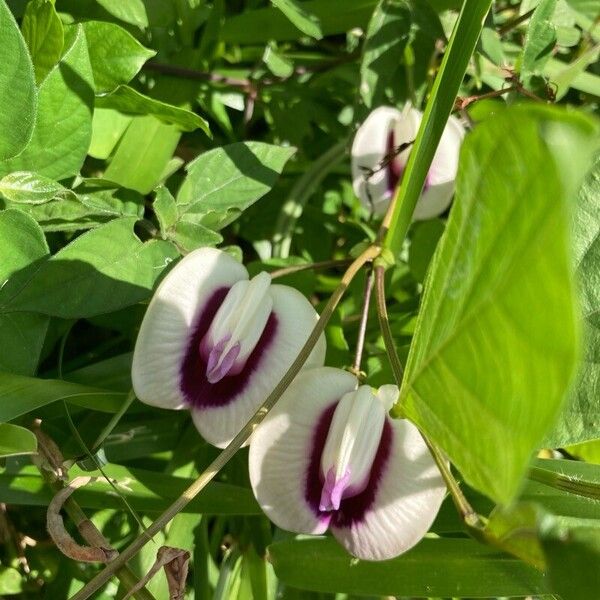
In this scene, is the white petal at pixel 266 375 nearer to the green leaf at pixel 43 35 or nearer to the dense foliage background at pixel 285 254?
the dense foliage background at pixel 285 254

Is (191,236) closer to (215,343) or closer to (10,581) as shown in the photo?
(215,343)

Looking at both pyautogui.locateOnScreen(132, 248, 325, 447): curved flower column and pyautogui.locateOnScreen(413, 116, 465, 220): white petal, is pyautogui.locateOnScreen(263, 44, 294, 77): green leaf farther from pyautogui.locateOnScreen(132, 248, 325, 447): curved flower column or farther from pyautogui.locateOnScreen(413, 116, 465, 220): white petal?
pyautogui.locateOnScreen(132, 248, 325, 447): curved flower column

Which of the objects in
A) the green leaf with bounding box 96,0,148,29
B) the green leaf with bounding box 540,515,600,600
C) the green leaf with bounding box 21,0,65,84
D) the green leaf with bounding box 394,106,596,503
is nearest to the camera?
the green leaf with bounding box 394,106,596,503

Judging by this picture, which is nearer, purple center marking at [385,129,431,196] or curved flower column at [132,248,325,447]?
curved flower column at [132,248,325,447]

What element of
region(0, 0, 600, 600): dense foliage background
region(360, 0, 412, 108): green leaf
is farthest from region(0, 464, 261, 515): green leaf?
region(360, 0, 412, 108): green leaf

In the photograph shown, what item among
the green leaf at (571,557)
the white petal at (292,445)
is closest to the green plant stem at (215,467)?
the white petal at (292,445)

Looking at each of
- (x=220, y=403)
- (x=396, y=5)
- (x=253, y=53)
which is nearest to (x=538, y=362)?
(x=220, y=403)

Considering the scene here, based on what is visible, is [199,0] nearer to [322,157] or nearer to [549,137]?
[322,157]
